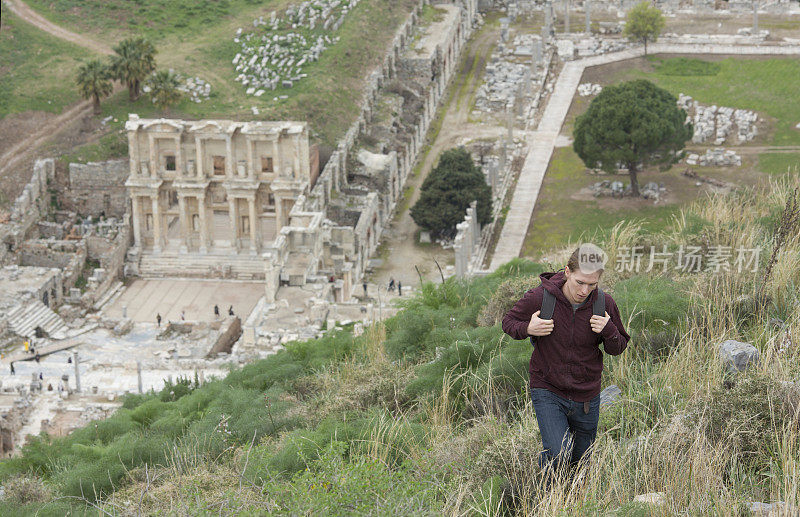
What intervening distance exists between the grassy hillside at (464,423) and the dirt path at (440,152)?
29202mm

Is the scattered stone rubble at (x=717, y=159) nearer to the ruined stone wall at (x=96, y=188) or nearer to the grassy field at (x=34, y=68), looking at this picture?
the ruined stone wall at (x=96, y=188)

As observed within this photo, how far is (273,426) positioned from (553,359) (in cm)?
902

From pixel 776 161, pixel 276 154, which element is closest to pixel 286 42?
pixel 276 154

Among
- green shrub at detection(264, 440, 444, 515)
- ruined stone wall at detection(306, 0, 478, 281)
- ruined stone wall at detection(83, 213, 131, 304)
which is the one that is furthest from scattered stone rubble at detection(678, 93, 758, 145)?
green shrub at detection(264, 440, 444, 515)

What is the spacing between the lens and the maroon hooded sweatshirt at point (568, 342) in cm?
1572

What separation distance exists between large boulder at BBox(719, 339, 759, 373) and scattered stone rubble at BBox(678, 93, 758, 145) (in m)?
57.8

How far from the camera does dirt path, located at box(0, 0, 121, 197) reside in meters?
70.2

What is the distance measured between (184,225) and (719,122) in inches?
1479

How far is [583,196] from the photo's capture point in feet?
225

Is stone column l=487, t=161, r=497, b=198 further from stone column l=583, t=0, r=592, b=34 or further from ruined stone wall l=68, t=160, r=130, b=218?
stone column l=583, t=0, r=592, b=34

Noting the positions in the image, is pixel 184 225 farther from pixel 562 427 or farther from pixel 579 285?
pixel 579 285

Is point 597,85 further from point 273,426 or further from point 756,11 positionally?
point 273,426

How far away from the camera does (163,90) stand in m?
72.8

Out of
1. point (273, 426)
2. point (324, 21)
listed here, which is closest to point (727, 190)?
point (324, 21)
